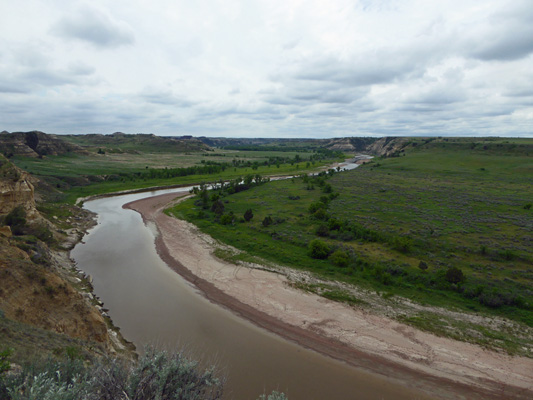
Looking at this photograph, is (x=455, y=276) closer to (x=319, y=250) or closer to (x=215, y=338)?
(x=319, y=250)

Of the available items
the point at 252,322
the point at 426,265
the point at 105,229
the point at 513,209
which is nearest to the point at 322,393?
the point at 252,322

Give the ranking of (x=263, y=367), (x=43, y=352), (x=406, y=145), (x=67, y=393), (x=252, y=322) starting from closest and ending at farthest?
(x=67, y=393) → (x=43, y=352) → (x=263, y=367) → (x=252, y=322) → (x=406, y=145)

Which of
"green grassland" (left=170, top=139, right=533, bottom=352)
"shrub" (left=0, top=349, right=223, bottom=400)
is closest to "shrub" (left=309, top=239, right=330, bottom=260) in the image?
"green grassland" (left=170, top=139, right=533, bottom=352)

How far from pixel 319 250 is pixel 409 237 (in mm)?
10489

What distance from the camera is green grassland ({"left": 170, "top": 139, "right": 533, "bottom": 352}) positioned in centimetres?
2133

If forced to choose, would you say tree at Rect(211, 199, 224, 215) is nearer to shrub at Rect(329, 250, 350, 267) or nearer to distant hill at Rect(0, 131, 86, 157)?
shrub at Rect(329, 250, 350, 267)

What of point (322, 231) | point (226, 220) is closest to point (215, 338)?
point (322, 231)

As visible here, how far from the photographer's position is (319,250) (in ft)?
92.0

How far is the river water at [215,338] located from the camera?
1422 centimetres

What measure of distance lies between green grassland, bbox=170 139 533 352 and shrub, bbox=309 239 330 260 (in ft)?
0.36

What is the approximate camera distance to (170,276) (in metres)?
26.3

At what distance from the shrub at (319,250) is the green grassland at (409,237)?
0.11m

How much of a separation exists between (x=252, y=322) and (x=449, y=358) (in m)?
11.5

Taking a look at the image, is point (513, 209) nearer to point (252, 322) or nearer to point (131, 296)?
point (252, 322)
